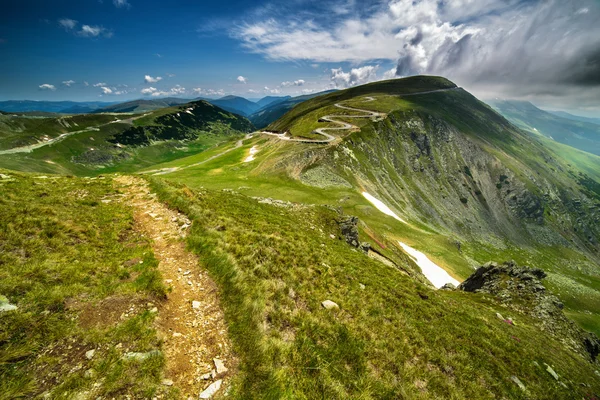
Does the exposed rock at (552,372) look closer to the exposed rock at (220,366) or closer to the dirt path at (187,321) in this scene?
the dirt path at (187,321)

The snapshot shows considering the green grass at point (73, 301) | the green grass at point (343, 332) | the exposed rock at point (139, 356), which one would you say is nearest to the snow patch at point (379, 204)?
the green grass at point (343, 332)

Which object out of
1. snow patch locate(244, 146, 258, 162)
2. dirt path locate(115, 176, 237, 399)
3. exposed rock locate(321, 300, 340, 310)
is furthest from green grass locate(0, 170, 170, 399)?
snow patch locate(244, 146, 258, 162)

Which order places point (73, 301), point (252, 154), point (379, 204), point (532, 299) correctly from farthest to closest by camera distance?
point (252, 154) < point (379, 204) < point (532, 299) < point (73, 301)

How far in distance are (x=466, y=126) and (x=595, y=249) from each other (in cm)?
11112

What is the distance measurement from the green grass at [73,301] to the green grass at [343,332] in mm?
2930

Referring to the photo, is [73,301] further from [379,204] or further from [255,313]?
[379,204]

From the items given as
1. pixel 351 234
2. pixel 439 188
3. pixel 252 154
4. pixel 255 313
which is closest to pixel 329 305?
pixel 255 313

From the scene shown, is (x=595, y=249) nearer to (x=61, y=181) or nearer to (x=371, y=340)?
(x=371, y=340)

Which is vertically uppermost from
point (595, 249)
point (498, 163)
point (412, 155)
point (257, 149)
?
point (257, 149)

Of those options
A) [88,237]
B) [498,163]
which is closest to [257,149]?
[88,237]

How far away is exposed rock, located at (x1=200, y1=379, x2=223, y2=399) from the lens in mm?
7145

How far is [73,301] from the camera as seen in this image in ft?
29.2

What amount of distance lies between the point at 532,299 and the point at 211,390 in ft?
118

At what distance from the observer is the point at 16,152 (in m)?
162
